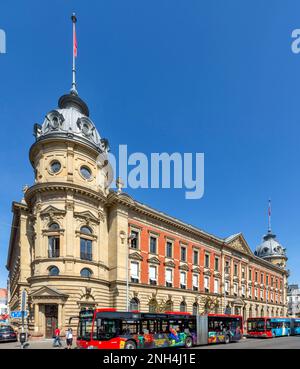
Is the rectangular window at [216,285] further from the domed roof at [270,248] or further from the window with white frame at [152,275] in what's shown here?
the domed roof at [270,248]

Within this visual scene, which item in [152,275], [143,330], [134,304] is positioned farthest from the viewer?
[152,275]

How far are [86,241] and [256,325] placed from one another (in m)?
21.9

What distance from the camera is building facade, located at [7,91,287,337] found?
31.6 metres

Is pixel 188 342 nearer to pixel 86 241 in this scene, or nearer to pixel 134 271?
pixel 134 271

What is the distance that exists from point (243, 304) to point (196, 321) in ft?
118

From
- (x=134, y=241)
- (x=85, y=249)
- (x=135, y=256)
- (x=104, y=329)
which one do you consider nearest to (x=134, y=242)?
(x=134, y=241)

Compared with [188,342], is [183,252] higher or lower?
higher

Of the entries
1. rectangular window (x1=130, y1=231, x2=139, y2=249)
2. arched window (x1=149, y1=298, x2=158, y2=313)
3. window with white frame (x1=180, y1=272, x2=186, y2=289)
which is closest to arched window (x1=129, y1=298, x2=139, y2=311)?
arched window (x1=149, y1=298, x2=158, y2=313)

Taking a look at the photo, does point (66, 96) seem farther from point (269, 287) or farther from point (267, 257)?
point (267, 257)

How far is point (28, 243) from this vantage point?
39.2 metres

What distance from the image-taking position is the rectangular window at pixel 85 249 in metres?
Result: 33.5

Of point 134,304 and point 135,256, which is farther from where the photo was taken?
point 135,256

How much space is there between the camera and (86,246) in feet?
112

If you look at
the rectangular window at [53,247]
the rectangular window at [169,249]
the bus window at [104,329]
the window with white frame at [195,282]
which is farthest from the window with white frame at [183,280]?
the bus window at [104,329]
